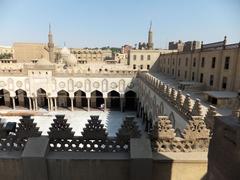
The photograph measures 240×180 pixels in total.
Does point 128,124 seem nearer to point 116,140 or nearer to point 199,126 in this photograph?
point 116,140

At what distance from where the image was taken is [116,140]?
461 cm

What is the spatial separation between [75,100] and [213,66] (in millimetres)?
23959

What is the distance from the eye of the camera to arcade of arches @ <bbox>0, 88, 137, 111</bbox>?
1359 inches

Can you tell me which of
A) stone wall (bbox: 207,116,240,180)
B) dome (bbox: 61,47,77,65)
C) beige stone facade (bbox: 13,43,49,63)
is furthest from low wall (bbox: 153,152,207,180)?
beige stone facade (bbox: 13,43,49,63)

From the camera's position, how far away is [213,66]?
20234mm

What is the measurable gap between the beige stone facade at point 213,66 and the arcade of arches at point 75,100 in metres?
10.5

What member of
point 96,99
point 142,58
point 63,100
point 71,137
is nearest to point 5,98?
point 63,100

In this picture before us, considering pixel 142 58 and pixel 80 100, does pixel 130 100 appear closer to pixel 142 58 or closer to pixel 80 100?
pixel 80 100

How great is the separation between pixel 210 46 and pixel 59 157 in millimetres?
22267

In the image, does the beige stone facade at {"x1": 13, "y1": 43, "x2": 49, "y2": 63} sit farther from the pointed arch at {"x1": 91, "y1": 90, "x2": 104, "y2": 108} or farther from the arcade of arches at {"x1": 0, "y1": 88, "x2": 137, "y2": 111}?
the pointed arch at {"x1": 91, "y1": 90, "x2": 104, "y2": 108}

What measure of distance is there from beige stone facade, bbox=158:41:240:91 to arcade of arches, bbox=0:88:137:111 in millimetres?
10541

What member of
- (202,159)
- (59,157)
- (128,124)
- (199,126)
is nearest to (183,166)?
(202,159)

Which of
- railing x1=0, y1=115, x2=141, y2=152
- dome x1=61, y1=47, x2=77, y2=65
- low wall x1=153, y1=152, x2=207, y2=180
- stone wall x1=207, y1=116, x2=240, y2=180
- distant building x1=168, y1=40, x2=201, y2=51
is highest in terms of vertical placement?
distant building x1=168, y1=40, x2=201, y2=51

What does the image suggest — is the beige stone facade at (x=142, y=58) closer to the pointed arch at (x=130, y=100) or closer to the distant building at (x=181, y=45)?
the distant building at (x=181, y=45)
